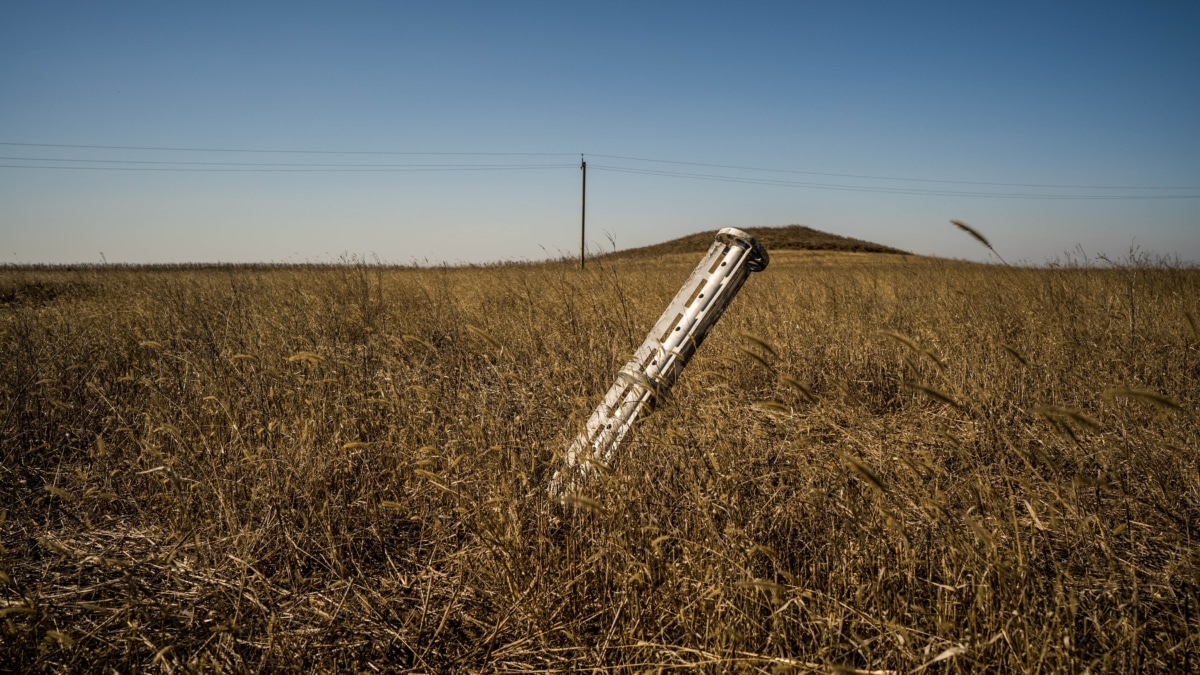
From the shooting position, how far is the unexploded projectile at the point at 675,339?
6.08 feet

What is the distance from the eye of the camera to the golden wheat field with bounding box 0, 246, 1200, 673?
1.20 metres

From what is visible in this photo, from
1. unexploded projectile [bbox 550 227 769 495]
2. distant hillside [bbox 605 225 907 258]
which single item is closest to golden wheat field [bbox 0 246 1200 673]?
unexploded projectile [bbox 550 227 769 495]

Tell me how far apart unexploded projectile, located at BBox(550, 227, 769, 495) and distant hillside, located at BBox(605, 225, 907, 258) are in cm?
2601

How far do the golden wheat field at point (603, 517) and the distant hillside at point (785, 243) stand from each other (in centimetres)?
2537

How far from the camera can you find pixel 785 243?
30031mm

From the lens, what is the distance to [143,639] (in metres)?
1.27

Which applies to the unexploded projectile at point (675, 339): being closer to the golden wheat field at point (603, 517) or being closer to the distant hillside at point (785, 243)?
the golden wheat field at point (603, 517)

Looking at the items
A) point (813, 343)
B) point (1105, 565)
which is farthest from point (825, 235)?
point (1105, 565)

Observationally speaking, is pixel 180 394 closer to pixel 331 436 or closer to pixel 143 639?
pixel 331 436

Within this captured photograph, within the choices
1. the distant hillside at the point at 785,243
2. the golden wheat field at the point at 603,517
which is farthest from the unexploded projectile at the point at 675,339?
the distant hillside at the point at 785,243

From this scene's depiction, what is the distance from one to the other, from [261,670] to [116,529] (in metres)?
1.13

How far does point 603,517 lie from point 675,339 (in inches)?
27.9

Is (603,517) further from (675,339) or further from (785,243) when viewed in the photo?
(785,243)

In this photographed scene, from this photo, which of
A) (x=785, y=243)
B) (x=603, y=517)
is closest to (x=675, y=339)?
(x=603, y=517)
